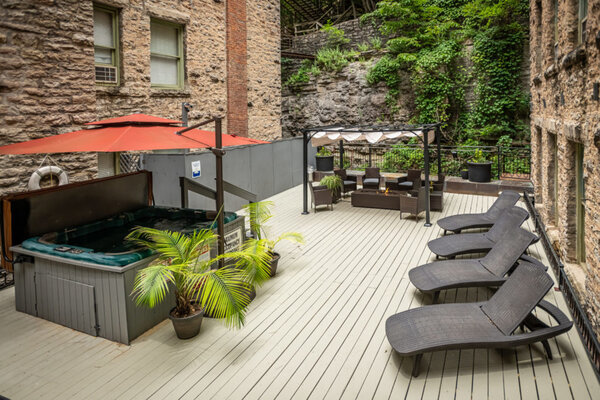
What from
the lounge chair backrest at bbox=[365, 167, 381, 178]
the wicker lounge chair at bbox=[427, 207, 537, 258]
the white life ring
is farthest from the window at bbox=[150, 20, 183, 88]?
the wicker lounge chair at bbox=[427, 207, 537, 258]

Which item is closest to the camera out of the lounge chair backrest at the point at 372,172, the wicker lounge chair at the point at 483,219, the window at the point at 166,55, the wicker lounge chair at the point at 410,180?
the wicker lounge chair at the point at 483,219

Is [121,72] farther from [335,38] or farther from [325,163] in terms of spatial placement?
[335,38]

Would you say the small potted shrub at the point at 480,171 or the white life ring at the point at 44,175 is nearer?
the white life ring at the point at 44,175

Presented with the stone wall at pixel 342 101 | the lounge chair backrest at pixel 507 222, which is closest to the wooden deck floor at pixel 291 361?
the lounge chair backrest at pixel 507 222

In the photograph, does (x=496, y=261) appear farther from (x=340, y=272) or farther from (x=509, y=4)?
(x=509, y=4)

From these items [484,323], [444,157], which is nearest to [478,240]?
[484,323]

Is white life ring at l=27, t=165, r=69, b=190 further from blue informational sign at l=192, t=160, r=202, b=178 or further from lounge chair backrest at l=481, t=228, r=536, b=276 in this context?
lounge chair backrest at l=481, t=228, r=536, b=276

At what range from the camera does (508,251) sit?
5.88 meters

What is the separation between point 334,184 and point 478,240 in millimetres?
5890

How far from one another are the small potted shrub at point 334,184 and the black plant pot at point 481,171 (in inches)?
178

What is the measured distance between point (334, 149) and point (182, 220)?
1424 centimetres

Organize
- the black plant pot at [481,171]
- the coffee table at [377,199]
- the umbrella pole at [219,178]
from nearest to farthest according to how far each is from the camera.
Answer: the umbrella pole at [219,178] < the coffee table at [377,199] < the black plant pot at [481,171]

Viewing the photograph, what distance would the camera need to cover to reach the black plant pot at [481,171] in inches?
527

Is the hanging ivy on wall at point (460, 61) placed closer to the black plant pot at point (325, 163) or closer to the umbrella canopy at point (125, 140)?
the black plant pot at point (325, 163)
